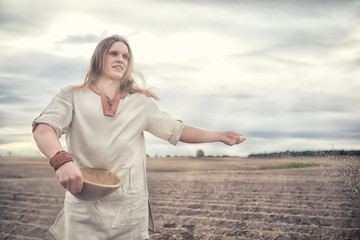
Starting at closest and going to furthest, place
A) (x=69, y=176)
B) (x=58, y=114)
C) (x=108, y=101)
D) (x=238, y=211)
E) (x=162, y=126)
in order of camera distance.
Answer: (x=69, y=176)
(x=58, y=114)
(x=108, y=101)
(x=162, y=126)
(x=238, y=211)

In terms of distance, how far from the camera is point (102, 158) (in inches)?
73.8

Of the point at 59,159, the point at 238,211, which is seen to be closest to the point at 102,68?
the point at 59,159

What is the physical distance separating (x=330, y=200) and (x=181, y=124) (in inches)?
211

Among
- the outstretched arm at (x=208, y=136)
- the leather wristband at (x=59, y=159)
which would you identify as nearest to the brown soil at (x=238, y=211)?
the outstretched arm at (x=208, y=136)

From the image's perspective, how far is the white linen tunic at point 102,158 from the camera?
1.85m

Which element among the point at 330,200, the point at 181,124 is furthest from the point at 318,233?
the point at 181,124

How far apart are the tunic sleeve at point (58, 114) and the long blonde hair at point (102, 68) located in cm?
13

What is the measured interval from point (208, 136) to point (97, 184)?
0.70 m

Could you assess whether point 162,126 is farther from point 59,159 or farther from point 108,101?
point 59,159

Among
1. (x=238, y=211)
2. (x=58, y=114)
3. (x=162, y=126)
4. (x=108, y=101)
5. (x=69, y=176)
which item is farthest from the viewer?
(x=238, y=211)

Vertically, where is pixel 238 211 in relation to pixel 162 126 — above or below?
below

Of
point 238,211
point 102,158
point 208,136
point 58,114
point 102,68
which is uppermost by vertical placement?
point 102,68

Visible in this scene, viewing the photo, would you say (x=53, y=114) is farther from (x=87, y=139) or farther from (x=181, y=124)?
(x=181, y=124)

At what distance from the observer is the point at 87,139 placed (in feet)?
6.14
